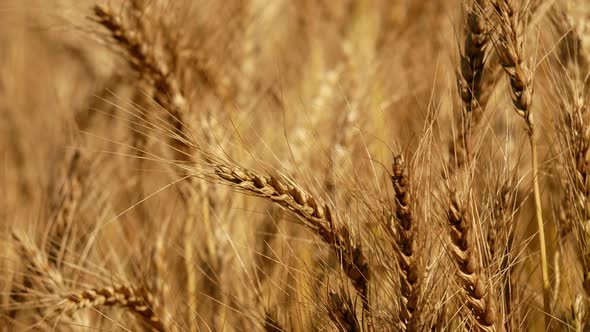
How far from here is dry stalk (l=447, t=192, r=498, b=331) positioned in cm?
95

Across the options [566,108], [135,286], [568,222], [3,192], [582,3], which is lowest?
[3,192]

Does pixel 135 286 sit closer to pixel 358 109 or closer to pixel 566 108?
pixel 358 109

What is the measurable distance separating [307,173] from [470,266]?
10.9 inches

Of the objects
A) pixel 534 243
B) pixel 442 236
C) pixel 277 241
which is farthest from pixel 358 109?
pixel 442 236

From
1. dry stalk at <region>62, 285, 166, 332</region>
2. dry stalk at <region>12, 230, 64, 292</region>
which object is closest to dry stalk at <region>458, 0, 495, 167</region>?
dry stalk at <region>62, 285, 166, 332</region>

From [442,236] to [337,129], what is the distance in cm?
60

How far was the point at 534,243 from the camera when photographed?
159cm

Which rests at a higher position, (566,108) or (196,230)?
(566,108)

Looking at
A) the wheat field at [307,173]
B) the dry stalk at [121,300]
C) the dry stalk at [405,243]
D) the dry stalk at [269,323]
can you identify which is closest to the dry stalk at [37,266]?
the wheat field at [307,173]

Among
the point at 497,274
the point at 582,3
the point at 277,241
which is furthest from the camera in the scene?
the point at 277,241

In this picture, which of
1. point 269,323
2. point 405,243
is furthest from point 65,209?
point 405,243

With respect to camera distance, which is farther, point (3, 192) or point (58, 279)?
point (3, 192)

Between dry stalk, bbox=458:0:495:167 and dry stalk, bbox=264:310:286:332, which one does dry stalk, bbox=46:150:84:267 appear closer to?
dry stalk, bbox=264:310:286:332

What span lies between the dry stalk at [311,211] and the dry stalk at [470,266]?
0.14m
